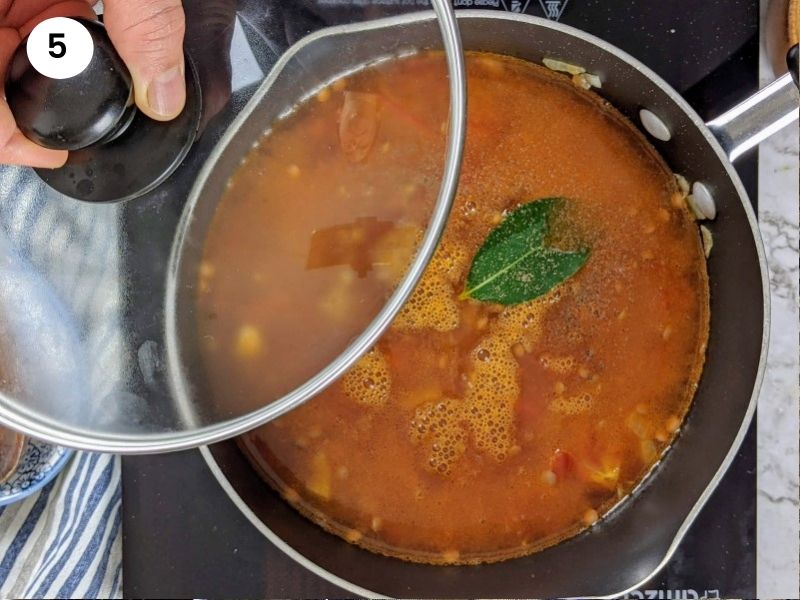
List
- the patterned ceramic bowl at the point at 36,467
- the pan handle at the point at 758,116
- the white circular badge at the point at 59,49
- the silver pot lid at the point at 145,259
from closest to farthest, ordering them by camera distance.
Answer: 1. the white circular badge at the point at 59,49
2. the silver pot lid at the point at 145,259
3. the pan handle at the point at 758,116
4. the patterned ceramic bowl at the point at 36,467

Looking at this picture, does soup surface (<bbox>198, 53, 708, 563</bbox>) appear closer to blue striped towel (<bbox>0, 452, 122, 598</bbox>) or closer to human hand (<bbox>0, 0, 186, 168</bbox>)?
blue striped towel (<bbox>0, 452, 122, 598</bbox>)

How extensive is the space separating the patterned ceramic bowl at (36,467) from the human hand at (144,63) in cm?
37

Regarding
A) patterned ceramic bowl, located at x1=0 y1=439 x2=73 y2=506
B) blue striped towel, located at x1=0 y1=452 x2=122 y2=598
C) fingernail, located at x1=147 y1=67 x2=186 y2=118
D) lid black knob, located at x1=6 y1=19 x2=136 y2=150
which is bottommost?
blue striped towel, located at x1=0 y1=452 x2=122 y2=598

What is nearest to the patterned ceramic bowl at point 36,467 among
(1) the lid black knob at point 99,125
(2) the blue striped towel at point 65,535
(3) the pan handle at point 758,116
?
(2) the blue striped towel at point 65,535

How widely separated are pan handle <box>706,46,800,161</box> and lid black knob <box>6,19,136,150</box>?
1.68 ft

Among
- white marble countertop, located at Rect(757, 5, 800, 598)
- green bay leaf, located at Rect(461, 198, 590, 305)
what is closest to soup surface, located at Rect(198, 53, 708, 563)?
green bay leaf, located at Rect(461, 198, 590, 305)

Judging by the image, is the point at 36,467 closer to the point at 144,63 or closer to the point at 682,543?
the point at 144,63

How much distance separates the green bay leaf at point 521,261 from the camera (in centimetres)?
78

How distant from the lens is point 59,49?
49cm

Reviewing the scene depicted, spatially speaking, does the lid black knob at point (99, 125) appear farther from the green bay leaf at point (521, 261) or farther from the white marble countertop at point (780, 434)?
the white marble countertop at point (780, 434)

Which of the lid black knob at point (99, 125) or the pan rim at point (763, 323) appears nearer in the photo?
the lid black knob at point (99, 125)

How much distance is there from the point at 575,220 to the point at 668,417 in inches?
8.8

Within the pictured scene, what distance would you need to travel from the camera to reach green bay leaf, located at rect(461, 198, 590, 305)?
0.78m

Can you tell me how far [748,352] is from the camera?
820mm
